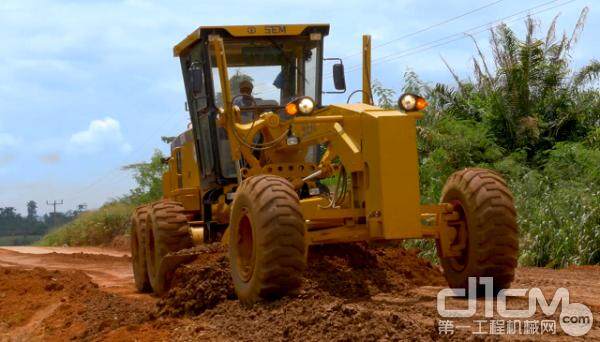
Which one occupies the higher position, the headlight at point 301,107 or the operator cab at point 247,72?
the operator cab at point 247,72

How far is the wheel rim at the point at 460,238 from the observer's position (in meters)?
9.04

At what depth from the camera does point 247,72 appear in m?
11.6

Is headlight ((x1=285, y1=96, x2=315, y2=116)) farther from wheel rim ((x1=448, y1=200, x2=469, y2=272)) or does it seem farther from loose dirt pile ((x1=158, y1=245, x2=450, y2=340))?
wheel rim ((x1=448, y1=200, x2=469, y2=272))

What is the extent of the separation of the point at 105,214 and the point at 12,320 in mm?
20745

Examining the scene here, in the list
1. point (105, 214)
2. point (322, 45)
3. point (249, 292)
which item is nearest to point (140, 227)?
point (322, 45)

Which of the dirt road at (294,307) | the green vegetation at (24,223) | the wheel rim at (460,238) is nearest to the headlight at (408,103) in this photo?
the wheel rim at (460,238)

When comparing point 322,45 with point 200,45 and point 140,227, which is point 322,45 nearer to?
point 200,45

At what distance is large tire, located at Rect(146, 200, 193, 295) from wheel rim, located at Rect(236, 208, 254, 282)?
2.38 m

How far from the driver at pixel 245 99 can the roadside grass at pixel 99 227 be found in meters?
20.0

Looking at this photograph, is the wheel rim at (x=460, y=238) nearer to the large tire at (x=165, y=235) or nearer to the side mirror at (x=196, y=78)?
the side mirror at (x=196, y=78)

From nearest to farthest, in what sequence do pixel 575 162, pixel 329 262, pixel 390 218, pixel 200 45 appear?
pixel 390 218 < pixel 329 262 < pixel 200 45 < pixel 575 162

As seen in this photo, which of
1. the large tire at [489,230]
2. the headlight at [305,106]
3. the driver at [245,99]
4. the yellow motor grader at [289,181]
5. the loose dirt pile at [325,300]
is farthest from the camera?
the driver at [245,99]

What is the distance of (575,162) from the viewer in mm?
17906

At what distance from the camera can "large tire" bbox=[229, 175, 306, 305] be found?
827 cm
